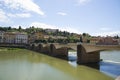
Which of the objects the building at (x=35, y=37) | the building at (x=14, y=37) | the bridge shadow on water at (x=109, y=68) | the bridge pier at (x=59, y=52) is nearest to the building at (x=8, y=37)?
the building at (x=14, y=37)

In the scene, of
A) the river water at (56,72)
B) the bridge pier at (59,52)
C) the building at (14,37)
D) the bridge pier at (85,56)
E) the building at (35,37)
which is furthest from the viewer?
the building at (35,37)

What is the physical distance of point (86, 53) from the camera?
28.2 m

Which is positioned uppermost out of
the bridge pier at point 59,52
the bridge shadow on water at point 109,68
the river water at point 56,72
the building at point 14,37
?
the building at point 14,37

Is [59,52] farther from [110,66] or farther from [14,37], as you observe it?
[14,37]

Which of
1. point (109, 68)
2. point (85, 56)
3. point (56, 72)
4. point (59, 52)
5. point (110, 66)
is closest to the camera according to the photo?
point (56, 72)

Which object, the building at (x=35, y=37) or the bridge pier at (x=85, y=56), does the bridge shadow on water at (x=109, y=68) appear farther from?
the building at (x=35, y=37)

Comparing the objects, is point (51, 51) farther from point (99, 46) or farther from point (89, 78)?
point (89, 78)

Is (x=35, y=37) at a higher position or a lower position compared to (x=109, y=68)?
higher

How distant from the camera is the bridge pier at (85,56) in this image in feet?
92.0

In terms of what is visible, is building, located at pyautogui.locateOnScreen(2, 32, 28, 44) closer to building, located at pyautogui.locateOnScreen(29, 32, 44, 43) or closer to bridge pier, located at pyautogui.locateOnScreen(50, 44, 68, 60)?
building, located at pyautogui.locateOnScreen(29, 32, 44, 43)

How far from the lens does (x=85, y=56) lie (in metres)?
28.2

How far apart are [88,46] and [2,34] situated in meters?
84.2

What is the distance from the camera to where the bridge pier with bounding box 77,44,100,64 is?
28031 millimetres

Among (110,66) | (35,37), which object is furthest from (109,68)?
(35,37)
